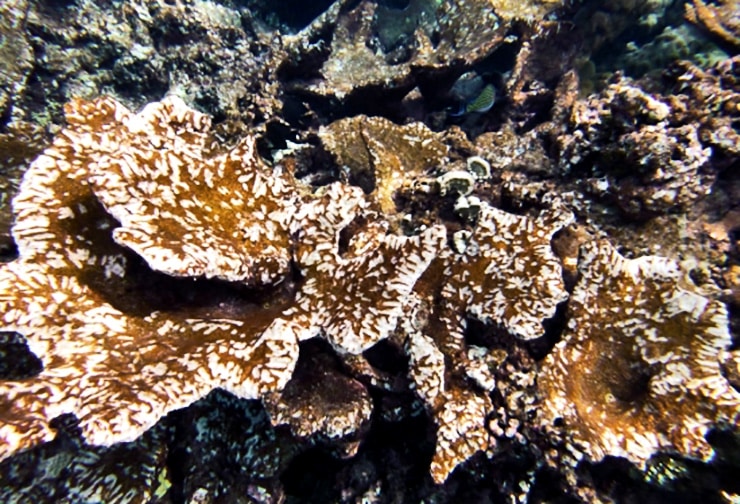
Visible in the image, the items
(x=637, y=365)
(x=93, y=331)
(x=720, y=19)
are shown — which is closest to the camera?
(x=93, y=331)

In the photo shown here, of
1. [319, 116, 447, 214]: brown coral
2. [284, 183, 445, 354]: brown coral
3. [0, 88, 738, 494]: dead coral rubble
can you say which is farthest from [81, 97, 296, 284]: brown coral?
[319, 116, 447, 214]: brown coral

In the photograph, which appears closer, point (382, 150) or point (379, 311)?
point (379, 311)

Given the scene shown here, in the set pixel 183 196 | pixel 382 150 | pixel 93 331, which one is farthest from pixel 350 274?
pixel 382 150

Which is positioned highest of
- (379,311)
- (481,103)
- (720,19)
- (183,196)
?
(720,19)

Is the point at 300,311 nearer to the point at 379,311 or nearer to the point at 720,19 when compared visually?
the point at 379,311

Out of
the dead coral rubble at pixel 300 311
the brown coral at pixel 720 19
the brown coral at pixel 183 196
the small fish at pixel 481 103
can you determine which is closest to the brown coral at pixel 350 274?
the dead coral rubble at pixel 300 311

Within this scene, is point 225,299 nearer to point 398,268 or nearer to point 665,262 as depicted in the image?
point 398,268
